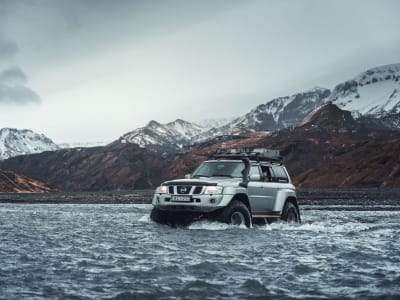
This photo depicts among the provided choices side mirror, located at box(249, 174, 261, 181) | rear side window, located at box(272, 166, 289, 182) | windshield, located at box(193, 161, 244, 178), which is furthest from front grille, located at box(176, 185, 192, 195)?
rear side window, located at box(272, 166, 289, 182)

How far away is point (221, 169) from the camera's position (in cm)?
1989

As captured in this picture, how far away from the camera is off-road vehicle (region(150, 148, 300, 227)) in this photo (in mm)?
17547

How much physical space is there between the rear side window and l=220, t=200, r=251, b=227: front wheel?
319 centimetres

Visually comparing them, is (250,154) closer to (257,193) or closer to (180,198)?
(257,193)

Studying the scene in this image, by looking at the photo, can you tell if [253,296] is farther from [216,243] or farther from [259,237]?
[259,237]

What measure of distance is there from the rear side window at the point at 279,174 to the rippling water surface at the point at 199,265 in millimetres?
4473

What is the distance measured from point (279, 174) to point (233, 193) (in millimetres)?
4217

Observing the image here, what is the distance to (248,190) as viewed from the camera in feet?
61.2

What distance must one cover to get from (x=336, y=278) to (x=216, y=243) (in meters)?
5.21

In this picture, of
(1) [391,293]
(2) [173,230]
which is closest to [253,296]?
(1) [391,293]

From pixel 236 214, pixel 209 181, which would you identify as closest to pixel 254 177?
pixel 236 214

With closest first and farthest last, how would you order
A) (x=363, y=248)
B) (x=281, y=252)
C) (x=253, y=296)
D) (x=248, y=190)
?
1. (x=253, y=296)
2. (x=281, y=252)
3. (x=363, y=248)
4. (x=248, y=190)

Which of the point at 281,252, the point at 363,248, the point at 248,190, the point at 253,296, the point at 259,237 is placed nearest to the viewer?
the point at 253,296

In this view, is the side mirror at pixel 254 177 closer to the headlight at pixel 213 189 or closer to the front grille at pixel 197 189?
the headlight at pixel 213 189
